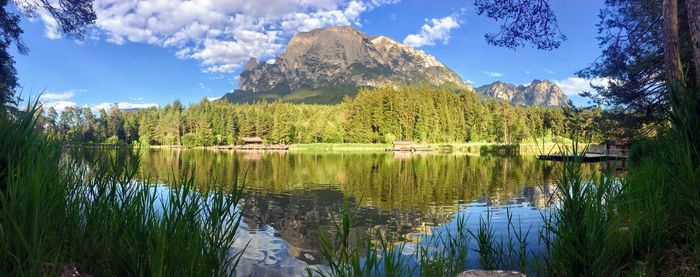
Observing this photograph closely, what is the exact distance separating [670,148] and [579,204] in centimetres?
203

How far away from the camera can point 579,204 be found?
13.4 ft

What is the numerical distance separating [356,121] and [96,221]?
108127mm

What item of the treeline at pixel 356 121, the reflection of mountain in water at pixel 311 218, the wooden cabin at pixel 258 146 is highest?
the treeline at pixel 356 121

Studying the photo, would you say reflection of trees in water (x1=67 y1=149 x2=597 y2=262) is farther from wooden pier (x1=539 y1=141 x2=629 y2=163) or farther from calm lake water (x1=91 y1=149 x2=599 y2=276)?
wooden pier (x1=539 y1=141 x2=629 y2=163)

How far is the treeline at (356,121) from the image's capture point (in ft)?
364

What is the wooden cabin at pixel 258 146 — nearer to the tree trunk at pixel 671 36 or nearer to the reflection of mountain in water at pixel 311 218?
the reflection of mountain in water at pixel 311 218

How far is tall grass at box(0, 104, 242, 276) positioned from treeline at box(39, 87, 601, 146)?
103013 mm

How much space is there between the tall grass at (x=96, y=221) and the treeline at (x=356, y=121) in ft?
338

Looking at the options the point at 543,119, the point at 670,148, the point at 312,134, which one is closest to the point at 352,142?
the point at 312,134

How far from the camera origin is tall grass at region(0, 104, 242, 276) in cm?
276

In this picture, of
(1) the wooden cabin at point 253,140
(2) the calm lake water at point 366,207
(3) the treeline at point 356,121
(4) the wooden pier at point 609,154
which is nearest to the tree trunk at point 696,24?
(4) the wooden pier at point 609,154

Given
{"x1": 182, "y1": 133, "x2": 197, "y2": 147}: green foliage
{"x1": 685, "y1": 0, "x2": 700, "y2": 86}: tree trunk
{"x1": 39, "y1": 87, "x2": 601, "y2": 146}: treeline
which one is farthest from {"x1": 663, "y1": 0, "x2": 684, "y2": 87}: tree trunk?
{"x1": 182, "y1": 133, "x2": 197, "y2": 147}: green foliage

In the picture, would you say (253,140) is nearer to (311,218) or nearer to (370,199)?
(370,199)

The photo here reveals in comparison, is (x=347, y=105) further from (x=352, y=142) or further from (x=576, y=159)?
(x=576, y=159)
